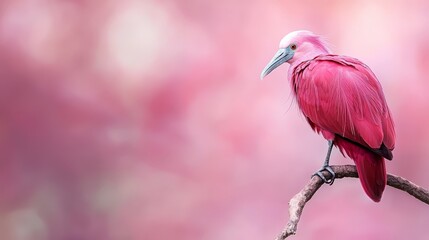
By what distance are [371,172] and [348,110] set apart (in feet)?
0.65

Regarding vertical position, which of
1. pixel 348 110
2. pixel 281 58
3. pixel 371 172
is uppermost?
pixel 281 58

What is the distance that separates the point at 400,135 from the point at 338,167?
2.37ft

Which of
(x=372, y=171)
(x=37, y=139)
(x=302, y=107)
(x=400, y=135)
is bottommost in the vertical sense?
(x=372, y=171)

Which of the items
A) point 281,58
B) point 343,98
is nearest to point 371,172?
point 343,98

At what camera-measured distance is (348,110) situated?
2254 millimetres

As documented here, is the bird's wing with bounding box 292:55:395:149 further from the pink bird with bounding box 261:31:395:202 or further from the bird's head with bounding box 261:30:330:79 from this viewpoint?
the bird's head with bounding box 261:30:330:79

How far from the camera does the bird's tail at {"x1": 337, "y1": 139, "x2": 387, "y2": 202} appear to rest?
214 centimetres

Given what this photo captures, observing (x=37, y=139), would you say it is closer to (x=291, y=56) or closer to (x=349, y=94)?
(x=291, y=56)

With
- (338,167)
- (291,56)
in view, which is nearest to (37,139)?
(291,56)

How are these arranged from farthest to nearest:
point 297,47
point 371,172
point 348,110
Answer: point 297,47 → point 348,110 → point 371,172

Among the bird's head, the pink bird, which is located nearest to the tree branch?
the pink bird

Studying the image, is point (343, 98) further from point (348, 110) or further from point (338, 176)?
point (338, 176)

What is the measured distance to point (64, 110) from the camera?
286 cm

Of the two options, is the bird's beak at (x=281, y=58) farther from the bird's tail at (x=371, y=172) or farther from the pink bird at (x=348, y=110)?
the bird's tail at (x=371, y=172)
